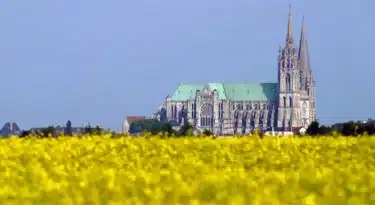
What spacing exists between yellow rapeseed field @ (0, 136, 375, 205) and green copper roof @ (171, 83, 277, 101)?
575ft

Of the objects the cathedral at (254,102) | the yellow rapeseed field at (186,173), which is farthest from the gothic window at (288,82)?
the yellow rapeseed field at (186,173)

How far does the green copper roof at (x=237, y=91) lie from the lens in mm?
194625

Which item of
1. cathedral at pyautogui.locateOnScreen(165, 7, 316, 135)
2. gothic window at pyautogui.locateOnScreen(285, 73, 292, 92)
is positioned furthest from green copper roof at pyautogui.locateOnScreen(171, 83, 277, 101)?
gothic window at pyautogui.locateOnScreen(285, 73, 292, 92)

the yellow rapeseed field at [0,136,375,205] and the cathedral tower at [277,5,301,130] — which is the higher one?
the cathedral tower at [277,5,301,130]

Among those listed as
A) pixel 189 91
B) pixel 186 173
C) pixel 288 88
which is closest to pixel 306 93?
pixel 288 88

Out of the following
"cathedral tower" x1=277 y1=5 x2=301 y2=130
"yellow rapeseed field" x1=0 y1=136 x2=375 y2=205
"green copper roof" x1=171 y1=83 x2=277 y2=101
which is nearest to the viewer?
"yellow rapeseed field" x1=0 y1=136 x2=375 y2=205

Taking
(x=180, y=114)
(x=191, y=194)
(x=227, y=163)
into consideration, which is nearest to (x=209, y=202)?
(x=191, y=194)

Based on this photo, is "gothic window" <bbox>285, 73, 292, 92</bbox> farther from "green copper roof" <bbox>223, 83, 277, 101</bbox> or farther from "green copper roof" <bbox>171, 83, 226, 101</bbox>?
"green copper roof" <bbox>171, 83, 226, 101</bbox>

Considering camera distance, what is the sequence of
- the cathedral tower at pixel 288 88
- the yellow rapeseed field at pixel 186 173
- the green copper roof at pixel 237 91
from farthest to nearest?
the green copper roof at pixel 237 91 → the cathedral tower at pixel 288 88 → the yellow rapeseed field at pixel 186 173

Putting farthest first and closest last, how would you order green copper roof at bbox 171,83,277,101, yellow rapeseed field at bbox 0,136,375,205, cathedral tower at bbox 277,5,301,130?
1. green copper roof at bbox 171,83,277,101
2. cathedral tower at bbox 277,5,301,130
3. yellow rapeseed field at bbox 0,136,375,205

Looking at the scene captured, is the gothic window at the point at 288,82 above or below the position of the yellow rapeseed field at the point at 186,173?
above

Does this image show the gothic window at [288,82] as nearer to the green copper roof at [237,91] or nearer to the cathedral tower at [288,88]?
the cathedral tower at [288,88]

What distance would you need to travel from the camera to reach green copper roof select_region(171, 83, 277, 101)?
194625 millimetres

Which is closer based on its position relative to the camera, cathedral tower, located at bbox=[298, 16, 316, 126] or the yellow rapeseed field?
the yellow rapeseed field
